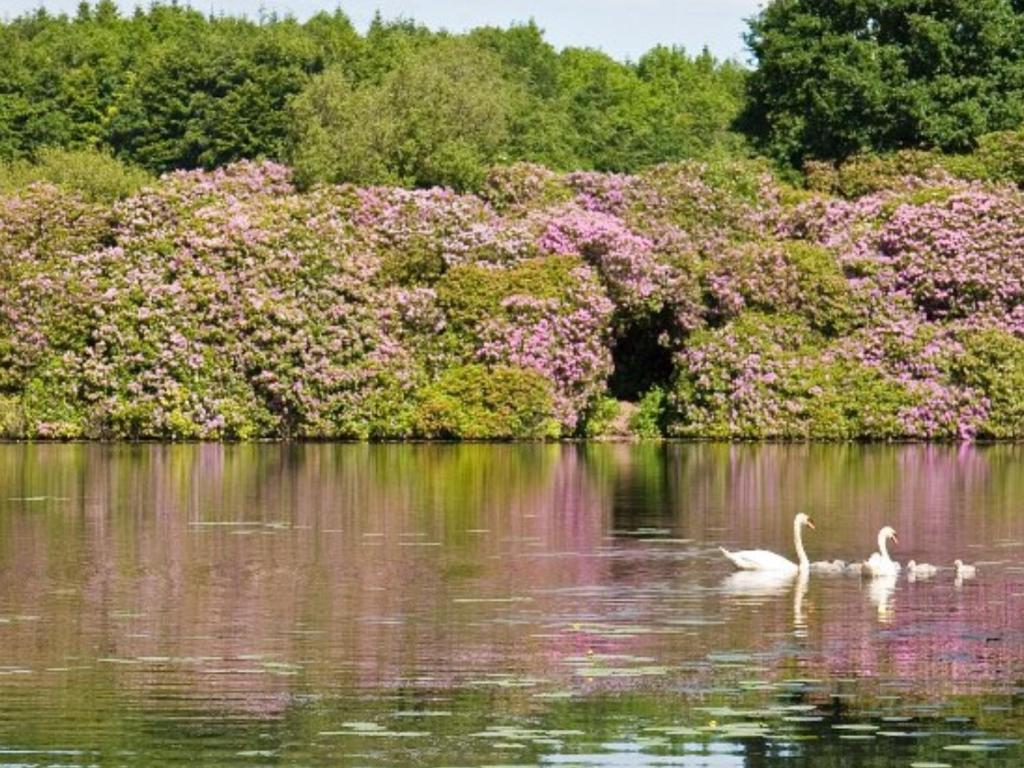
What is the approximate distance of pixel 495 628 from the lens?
25688 mm

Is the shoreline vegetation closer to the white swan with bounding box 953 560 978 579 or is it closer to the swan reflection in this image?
the white swan with bounding box 953 560 978 579

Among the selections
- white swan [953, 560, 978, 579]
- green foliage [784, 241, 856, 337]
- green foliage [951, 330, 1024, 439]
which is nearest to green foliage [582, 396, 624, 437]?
green foliage [784, 241, 856, 337]

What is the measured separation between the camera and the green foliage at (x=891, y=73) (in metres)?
79.1

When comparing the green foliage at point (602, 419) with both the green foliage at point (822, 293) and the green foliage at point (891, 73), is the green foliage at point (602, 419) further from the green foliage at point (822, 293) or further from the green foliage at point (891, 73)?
the green foliage at point (891, 73)

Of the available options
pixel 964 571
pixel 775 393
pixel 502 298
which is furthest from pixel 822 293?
pixel 964 571

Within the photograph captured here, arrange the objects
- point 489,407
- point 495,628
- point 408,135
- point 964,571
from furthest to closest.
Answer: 1. point 408,135
2. point 489,407
3. point 964,571
4. point 495,628

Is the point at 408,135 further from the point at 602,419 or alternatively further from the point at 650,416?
the point at 650,416

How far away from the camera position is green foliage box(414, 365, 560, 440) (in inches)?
2630

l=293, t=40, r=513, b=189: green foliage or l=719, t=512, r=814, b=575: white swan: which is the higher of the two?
l=293, t=40, r=513, b=189: green foliage

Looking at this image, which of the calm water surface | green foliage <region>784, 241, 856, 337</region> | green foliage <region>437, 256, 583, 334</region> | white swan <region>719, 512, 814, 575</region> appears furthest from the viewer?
green foliage <region>784, 241, 856, 337</region>

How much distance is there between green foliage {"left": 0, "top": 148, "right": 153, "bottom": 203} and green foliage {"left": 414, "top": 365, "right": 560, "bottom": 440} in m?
12.6

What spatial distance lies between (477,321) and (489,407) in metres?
2.48

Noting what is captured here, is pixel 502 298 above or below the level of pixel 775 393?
above

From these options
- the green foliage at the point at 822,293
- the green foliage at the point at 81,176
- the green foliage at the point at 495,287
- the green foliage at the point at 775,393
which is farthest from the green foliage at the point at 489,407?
the green foliage at the point at 81,176
